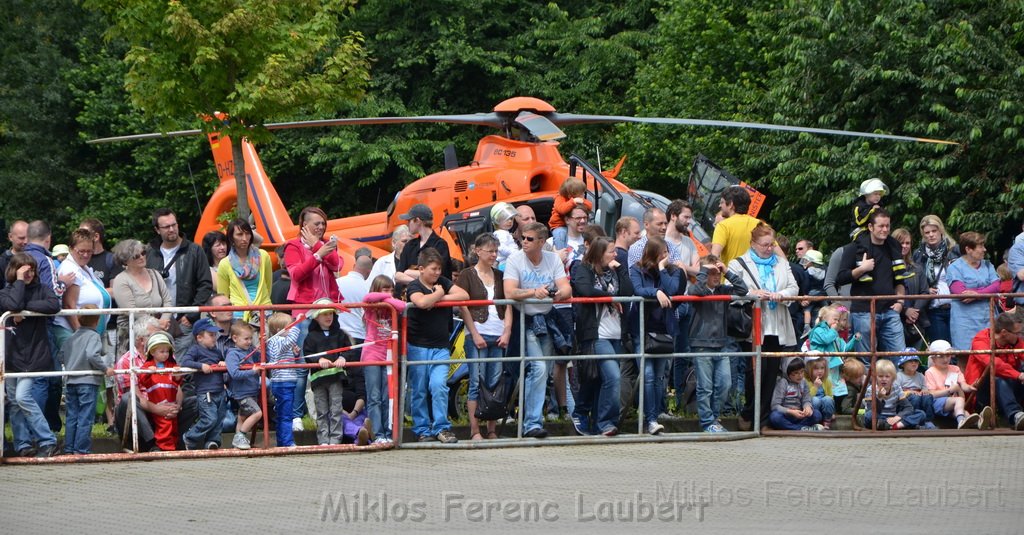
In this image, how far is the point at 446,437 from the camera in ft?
36.8

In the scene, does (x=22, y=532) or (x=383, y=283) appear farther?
(x=383, y=283)

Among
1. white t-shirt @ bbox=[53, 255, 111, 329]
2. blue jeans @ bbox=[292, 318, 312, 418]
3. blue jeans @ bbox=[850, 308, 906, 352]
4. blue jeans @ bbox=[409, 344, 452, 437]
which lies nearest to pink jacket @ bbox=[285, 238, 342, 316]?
blue jeans @ bbox=[292, 318, 312, 418]

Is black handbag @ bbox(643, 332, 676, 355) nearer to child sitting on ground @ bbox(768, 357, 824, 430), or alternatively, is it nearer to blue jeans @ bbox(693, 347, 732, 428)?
blue jeans @ bbox(693, 347, 732, 428)

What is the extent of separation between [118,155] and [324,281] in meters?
25.5

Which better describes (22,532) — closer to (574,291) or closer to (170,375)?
(170,375)

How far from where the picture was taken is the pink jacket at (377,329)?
11070 millimetres

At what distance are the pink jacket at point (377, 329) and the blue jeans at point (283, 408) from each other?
656mm

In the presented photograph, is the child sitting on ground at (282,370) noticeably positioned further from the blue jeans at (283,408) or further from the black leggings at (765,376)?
the black leggings at (765,376)

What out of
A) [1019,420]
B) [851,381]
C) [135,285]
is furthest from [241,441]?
[1019,420]

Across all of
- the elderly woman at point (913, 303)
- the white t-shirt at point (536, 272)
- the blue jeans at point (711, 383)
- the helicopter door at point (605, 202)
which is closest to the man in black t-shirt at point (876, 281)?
the elderly woman at point (913, 303)

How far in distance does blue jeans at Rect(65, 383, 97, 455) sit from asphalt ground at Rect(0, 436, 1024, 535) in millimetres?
441

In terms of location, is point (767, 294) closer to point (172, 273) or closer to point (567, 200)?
point (567, 200)

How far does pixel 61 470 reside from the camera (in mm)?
10297

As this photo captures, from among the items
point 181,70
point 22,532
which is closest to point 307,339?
point 22,532
